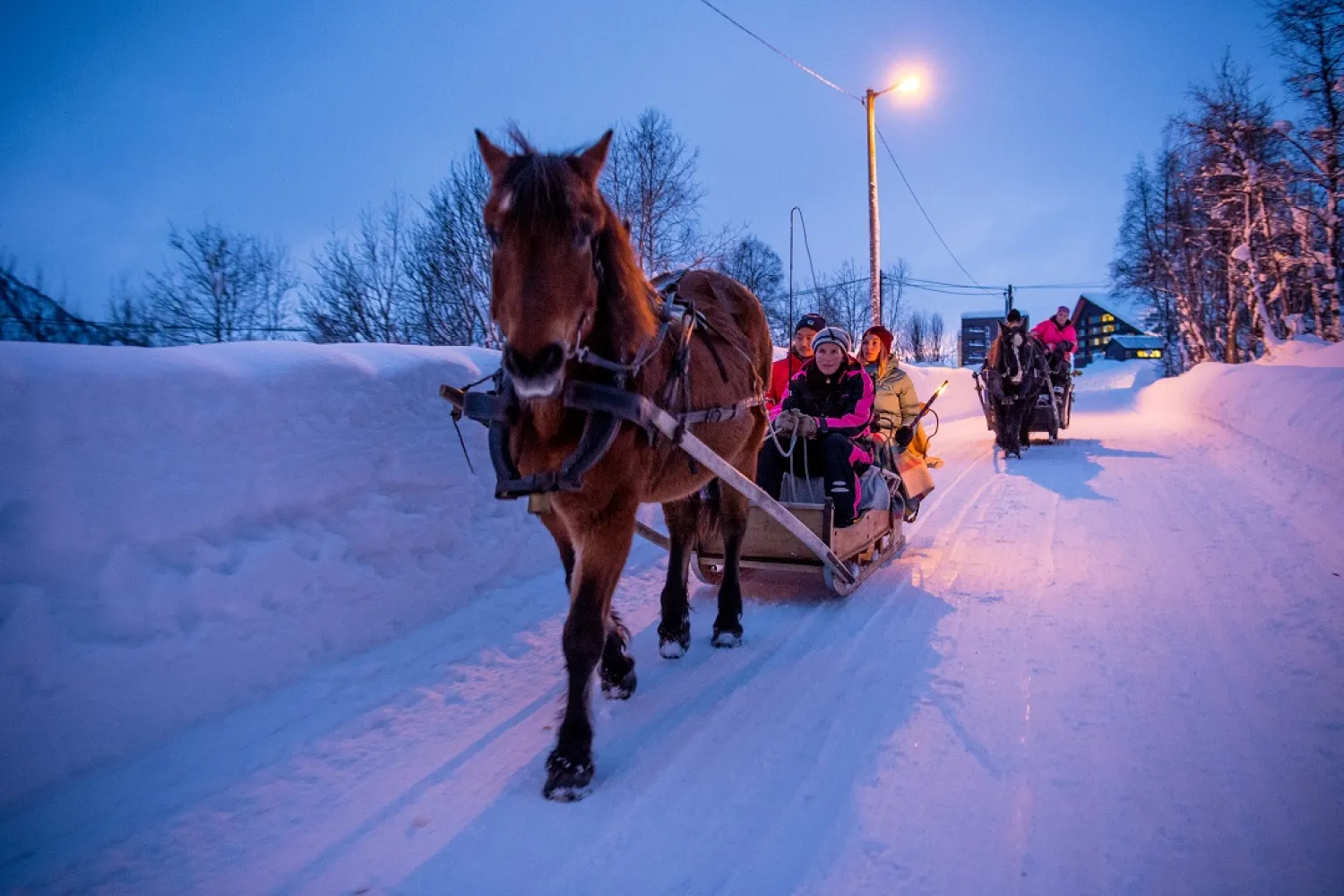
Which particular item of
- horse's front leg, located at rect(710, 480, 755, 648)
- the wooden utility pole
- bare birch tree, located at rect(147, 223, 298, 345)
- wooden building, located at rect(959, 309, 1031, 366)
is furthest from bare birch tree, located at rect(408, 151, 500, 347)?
wooden building, located at rect(959, 309, 1031, 366)

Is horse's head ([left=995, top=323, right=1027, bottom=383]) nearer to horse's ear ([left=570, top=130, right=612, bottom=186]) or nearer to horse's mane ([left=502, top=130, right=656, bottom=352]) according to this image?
horse's mane ([left=502, top=130, right=656, bottom=352])

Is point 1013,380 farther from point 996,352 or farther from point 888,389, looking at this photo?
point 888,389

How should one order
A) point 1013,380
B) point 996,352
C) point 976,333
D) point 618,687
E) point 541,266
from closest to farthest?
point 541,266, point 618,687, point 1013,380, point 996,352, point 976,333

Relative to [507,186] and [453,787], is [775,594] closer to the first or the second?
[453,787]

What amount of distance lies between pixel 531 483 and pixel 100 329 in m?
6.03

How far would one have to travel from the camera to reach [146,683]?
262 centimetres

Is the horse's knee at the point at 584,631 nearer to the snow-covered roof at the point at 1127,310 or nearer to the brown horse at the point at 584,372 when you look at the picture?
the brown horse at the point at 584,372

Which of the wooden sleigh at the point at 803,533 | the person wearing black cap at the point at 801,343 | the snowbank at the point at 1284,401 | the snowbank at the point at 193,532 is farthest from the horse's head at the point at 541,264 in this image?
the snowbank at the point at 1284,401

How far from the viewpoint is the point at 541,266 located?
2016 mm

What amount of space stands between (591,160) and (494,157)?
0.34 metres

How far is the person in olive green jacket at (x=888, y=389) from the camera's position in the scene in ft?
Answer: 20.3

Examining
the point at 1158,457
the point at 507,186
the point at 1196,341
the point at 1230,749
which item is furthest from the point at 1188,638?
the point at 1196,341

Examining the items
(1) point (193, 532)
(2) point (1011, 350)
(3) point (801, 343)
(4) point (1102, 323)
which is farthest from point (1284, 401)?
(4) point (1102, 323)

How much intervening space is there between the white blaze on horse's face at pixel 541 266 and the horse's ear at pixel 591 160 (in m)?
0.04
